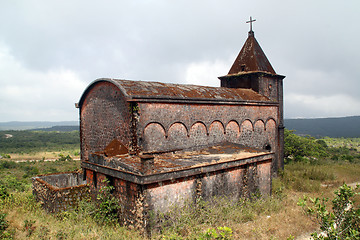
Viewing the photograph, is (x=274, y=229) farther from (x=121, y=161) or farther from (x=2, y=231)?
(x=2, y=231)

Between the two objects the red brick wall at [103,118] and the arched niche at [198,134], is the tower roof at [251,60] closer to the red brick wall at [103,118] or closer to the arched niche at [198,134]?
the arched niche at [198,134]

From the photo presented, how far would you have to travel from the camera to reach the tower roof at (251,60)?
63.2 feet

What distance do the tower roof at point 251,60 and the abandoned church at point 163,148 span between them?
278 cm

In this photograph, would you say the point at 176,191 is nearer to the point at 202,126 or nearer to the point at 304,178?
the point at 202,126

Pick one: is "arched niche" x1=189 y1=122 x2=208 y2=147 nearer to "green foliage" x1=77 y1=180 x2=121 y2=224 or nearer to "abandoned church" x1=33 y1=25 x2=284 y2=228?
"abandoned church" x1=33 y1=25 x2=284 y2=228

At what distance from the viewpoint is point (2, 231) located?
8258 mm

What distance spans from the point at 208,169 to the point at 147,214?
2.84 metres

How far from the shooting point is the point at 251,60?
63.8ft

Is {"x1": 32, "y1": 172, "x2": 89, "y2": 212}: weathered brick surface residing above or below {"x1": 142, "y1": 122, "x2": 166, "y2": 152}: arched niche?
below

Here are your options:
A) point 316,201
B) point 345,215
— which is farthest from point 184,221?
point 345,215

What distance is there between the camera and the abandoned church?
9114 mm

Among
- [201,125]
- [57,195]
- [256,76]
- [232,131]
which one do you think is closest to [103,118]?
[57,195]

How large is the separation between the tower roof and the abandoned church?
278 centimetres

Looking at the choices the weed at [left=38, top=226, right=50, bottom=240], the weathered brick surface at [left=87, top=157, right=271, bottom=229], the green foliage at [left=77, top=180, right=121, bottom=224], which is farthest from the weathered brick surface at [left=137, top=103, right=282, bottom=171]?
the weed at [left=38, top=226, right=50, bottom=240]
